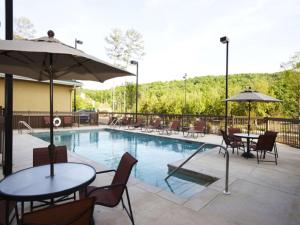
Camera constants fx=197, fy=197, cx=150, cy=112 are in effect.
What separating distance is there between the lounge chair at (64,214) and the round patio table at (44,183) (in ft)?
1.57

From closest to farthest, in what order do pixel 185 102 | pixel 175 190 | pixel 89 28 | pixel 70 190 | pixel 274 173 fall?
1. pixel 70 190
2. pixel 175 190
3. pixel 274 173
4. pixel 89 28
5. pixel 185 102

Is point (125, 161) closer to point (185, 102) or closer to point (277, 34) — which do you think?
point (185, 102)

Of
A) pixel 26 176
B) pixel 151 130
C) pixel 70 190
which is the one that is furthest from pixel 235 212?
pixel 151 130

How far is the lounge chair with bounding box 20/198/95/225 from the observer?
1263 mm

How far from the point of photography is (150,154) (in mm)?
7121

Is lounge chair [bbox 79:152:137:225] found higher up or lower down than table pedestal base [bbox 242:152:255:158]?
higher up

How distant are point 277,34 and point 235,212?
1998cm

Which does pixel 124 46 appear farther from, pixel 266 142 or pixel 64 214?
pixel 64 214

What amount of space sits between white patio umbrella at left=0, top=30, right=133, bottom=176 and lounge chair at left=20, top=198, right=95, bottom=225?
0.95 meters

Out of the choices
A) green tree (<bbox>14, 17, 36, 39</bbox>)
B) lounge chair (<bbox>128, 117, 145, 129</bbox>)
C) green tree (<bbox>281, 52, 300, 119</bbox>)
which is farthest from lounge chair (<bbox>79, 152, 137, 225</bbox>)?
green tree (<bbox>14, 17, 36, 39</bbox>)

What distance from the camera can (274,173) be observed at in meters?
4.31

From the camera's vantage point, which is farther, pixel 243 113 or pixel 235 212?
pixel 243 113

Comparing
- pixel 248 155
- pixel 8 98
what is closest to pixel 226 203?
pixel 248 155

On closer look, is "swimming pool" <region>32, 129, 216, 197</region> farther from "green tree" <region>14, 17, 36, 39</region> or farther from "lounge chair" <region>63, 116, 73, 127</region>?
"green tree" <region>14, 17, 36, 39</region>
